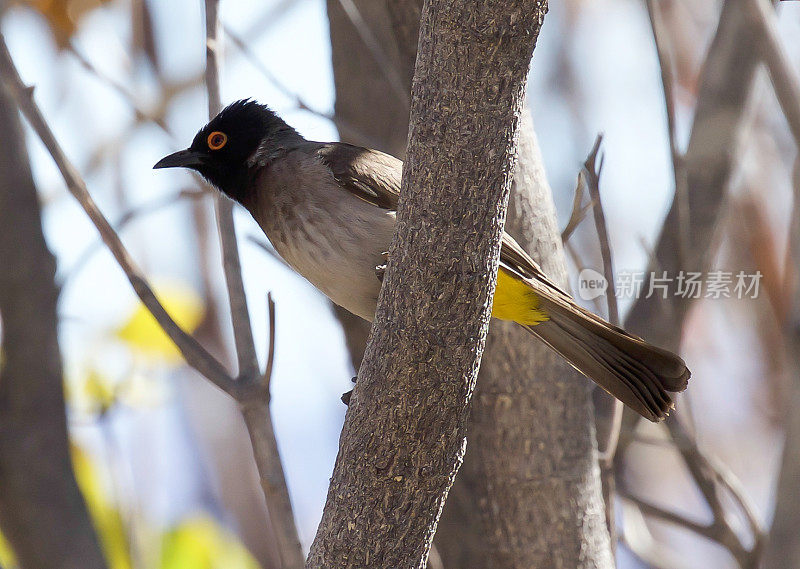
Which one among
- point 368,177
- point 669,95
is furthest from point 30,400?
point 669,95

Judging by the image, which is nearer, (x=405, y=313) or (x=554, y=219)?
(x=405, y=313)

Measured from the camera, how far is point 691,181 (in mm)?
3812

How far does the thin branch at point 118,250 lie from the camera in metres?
2.75

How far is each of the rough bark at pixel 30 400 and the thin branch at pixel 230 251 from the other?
0.90 meters

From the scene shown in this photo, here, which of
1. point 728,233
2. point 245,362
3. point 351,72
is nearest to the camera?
point 245,362

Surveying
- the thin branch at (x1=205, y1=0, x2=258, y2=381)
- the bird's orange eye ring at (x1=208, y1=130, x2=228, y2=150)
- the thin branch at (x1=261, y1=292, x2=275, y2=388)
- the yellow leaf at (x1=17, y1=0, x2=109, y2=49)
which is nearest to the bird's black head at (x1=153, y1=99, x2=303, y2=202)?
the bird's orange eye ring at (x1=208, y1=130, x2=228, y2=150)

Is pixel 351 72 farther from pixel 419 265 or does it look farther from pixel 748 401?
pixel 748 401

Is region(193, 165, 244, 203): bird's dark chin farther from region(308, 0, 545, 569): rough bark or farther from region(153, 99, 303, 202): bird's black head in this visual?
region(308, 0, 545, 569): rough bark

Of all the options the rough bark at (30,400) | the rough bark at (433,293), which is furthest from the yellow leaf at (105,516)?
the rough bark at (433,293)

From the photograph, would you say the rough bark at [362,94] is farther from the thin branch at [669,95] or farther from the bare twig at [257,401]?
the thin branch at [669,95]

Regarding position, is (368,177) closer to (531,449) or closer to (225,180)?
(225,180)

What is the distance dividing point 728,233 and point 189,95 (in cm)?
448

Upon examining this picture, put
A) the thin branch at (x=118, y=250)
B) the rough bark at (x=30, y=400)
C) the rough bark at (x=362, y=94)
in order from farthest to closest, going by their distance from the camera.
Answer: the rough bark at (x=362, y=94)
the rough bark at (x=30, y=400)
the thin branch at (x=118, y=250)

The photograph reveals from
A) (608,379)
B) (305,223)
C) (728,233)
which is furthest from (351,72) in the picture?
(728,233)
